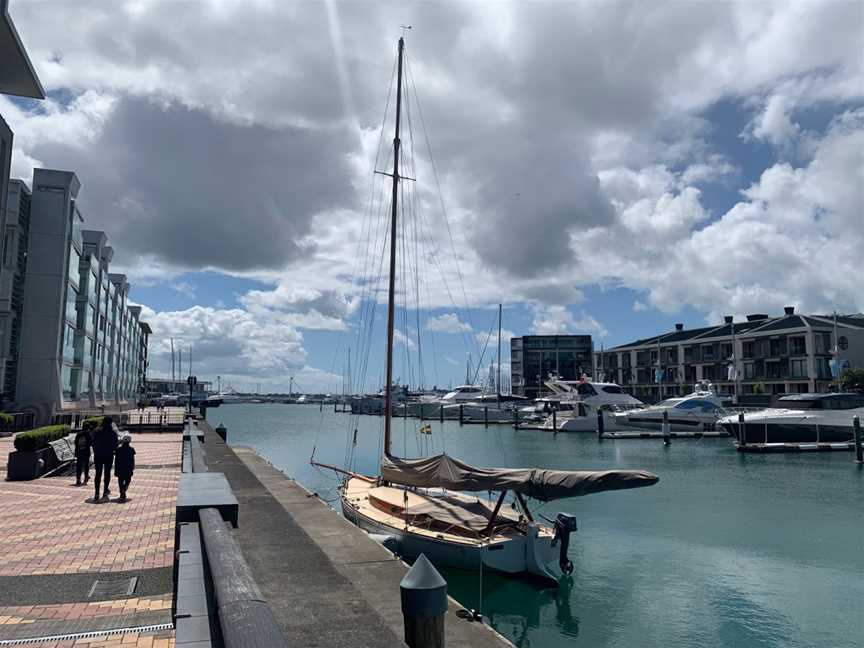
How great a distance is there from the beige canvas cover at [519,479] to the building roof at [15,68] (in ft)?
50.1

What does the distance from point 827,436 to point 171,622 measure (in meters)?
59.0

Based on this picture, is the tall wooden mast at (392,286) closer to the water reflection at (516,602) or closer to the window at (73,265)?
the water reflection at (516,602)

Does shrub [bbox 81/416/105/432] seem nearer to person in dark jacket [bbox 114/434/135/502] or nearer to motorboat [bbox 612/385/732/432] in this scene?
person in dark jacket [bbox 114/434/135/502]

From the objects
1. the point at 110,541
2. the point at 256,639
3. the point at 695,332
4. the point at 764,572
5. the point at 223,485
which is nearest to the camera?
the point at 256,639

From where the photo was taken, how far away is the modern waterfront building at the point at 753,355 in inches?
3147

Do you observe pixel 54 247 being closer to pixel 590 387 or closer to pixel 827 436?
pixel 590 387

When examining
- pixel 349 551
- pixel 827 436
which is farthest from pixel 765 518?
pixel 827 436

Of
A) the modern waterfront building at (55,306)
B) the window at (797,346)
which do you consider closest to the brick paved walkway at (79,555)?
the modern waterfront building at (55,306)

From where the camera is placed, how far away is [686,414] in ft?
212

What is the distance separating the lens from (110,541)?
10648mm

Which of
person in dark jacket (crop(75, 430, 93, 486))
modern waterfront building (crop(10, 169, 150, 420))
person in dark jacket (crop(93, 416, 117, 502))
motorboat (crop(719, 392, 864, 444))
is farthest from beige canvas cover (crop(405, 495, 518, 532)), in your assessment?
motorboat (crop(719, 392, 864, 444))

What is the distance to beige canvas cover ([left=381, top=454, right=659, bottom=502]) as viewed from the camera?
43.8 ft

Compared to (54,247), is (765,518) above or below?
below

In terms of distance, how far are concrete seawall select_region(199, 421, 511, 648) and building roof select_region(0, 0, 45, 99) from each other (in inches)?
500
